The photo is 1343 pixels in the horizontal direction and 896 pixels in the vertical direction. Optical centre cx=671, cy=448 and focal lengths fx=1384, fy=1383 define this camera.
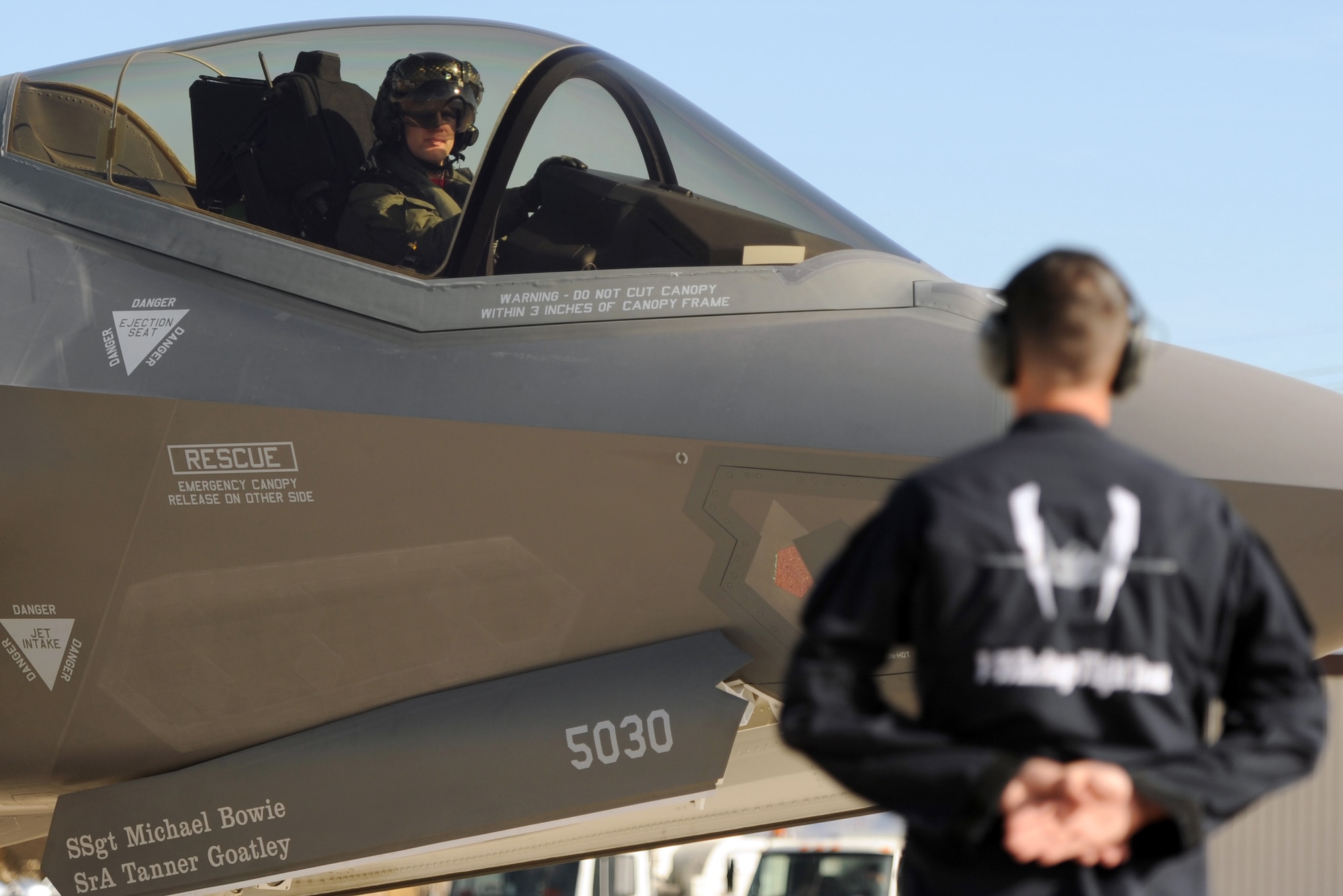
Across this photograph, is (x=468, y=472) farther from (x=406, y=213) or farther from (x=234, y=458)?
(x=406, y=213)

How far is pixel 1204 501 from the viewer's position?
1782 mm

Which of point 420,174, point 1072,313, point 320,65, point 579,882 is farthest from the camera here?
point 579,882

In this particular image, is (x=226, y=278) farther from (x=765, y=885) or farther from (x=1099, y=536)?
(x=765, y=885)

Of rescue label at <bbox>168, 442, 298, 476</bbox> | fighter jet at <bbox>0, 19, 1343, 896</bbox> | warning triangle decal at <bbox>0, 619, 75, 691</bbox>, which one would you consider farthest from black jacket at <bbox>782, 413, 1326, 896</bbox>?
warning triangle decal at <bbox>0, 619, 75, 691</bbox>

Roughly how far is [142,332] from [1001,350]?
3699 mm

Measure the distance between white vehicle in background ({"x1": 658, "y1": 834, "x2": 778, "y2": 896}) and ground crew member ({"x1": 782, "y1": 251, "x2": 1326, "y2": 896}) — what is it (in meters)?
15.4

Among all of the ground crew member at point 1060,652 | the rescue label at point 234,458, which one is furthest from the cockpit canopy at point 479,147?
the ground crew member at point 1060,652

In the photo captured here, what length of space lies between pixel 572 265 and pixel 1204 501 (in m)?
3.09

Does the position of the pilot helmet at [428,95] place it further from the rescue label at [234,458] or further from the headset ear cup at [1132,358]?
the headset ear cup at [1132,358]

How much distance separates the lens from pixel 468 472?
14.1 feet

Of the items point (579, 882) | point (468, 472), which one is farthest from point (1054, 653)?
point (579, 882)

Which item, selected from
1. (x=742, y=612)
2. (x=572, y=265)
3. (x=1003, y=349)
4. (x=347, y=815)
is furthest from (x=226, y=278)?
(x=1003, y=349)

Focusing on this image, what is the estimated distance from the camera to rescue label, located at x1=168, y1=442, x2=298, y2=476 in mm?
4480

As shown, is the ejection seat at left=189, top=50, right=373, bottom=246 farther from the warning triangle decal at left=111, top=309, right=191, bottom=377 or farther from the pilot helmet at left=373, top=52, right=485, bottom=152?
the warning triangle decal at left=111, top=309, right=191, bottom=377
